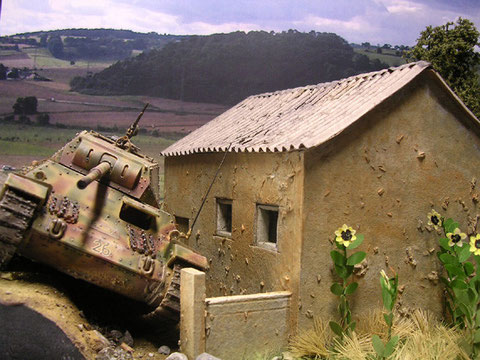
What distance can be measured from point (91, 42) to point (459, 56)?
34.7 ft

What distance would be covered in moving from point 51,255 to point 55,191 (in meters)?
0.95

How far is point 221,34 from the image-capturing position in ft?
63.3

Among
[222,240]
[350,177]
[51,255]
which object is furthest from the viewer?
[222,240]

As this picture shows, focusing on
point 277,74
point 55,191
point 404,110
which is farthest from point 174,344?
point 277,74

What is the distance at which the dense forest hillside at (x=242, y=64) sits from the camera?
18.6 m

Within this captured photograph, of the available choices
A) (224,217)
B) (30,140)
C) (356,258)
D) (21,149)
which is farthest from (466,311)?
(30,140)

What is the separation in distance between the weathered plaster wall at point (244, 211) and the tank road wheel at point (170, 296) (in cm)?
128

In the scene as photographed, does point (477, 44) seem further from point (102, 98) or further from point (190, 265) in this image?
point (102, 98)

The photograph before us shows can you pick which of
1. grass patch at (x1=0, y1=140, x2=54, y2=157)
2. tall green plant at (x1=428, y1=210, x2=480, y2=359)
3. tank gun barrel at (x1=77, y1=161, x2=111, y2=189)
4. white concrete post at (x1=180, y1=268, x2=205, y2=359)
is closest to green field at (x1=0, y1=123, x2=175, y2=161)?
grass patch at (x1=0, y1=140, x2=54, y2=157)

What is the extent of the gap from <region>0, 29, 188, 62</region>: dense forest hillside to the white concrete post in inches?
450

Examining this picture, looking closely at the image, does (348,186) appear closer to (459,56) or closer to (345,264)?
(345,264)

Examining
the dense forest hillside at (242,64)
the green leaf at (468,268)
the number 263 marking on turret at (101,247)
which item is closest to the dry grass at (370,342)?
the green leaf at (468,268)

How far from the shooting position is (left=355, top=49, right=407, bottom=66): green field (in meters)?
20.1

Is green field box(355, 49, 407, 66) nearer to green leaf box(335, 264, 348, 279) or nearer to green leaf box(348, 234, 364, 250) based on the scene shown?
green leaf box(348, 234, 364, 250)
